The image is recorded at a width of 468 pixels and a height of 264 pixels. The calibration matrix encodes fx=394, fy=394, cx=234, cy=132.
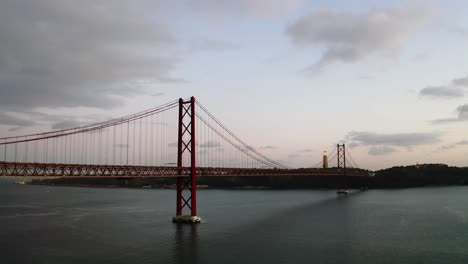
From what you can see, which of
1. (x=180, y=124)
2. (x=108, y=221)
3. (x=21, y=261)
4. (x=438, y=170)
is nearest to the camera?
(x=21, y=261)

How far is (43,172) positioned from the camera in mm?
40281

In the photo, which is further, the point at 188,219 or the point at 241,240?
the point at 188,219

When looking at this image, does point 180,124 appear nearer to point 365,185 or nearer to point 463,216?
point 463,216

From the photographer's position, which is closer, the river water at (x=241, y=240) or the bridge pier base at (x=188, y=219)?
the river water at (x=241, y=240)

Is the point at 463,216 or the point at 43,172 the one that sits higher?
the point at 43,172

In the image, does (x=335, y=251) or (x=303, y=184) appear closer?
(x=335, y=251)

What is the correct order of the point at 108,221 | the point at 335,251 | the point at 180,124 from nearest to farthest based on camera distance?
the point at 335,251, the point at 180,124, the point at 108,221

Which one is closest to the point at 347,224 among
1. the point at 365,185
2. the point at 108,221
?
the point at 108,221

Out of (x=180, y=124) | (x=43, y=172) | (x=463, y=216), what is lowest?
(x=463, y=216)

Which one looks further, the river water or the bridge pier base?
the bridge pier base

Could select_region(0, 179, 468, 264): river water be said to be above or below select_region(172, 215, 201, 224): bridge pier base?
below

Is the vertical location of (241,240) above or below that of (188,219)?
below

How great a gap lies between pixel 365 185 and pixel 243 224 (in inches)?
5228

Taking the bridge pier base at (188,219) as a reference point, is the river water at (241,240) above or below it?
below
